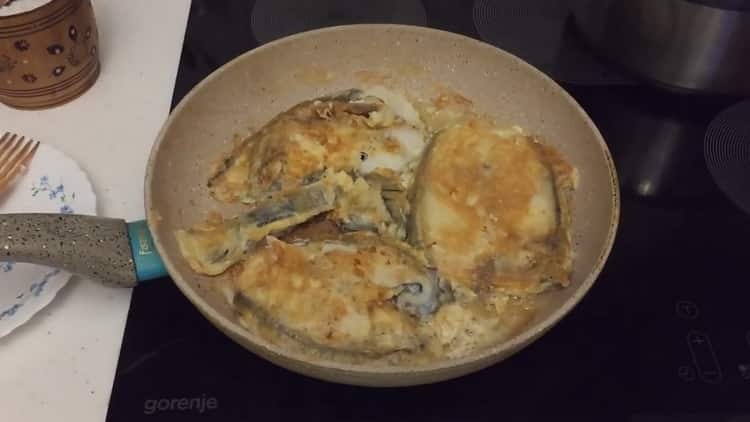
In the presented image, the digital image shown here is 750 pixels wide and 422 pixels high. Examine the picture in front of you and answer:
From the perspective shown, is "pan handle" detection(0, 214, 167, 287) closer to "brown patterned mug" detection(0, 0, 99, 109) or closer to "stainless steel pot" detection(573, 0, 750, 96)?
"brown patterned mug" detection(0, 0, 99, 109)

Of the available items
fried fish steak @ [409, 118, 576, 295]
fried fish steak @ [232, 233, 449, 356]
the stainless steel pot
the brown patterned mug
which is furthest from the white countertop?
the stainless steel pot

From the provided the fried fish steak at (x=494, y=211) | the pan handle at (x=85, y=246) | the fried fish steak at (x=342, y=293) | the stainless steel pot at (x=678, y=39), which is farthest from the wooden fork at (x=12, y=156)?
the stainless steel pot at (x=678, y=39)

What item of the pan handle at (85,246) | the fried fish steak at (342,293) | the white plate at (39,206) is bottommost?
the white plate at (39,206)

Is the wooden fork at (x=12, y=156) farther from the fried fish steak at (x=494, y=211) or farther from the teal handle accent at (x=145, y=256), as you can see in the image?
the fried fish steak at (x=494, y=211)

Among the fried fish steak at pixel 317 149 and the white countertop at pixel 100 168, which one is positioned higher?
the fried fish steak at pixel 317 149

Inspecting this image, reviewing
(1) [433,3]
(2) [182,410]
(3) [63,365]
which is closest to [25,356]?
(3) [63,365]

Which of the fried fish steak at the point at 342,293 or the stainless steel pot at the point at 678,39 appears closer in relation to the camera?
the fried fish steak at the point at 342,293

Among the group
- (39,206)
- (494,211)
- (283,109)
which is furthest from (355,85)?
(39,206)
